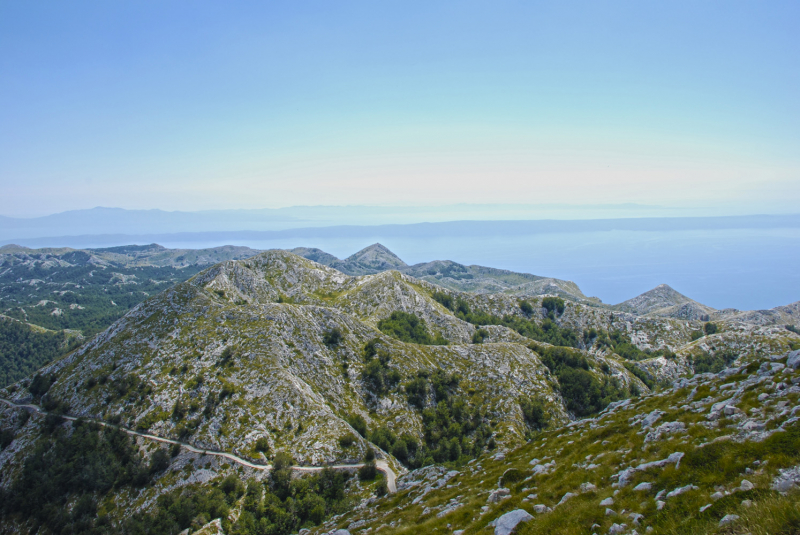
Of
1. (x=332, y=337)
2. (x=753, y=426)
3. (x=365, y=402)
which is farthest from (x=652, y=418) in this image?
(x=332, y=337)

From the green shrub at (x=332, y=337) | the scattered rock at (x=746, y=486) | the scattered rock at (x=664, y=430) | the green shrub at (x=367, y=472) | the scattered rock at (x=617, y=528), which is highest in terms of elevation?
the scattered rock at (x=746, y=486)

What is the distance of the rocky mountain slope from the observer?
3275cm

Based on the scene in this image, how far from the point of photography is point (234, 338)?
9912cm

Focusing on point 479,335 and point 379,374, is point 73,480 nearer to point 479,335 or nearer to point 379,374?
point 379,374

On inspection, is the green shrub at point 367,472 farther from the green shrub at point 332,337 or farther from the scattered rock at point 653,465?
the scattered rock at point 653,465

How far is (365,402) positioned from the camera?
100 meters

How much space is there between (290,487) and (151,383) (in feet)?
165

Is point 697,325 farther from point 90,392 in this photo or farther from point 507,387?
point 90,392

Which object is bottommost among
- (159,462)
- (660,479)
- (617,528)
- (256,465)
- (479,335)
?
(479,335)

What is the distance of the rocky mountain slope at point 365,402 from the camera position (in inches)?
1289

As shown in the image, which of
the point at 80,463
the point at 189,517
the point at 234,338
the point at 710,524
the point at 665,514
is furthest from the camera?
the point at 234,338

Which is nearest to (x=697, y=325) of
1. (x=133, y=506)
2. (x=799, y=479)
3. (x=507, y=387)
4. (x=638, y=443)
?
(x=507, y=387)

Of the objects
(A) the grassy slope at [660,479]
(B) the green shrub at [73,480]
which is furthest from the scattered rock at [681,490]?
(B) the green shrub at [73,480]

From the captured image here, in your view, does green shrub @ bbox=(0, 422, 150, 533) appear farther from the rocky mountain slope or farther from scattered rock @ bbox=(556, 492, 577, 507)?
scattered rock @ bbox=(556, 492, 577, 507)
